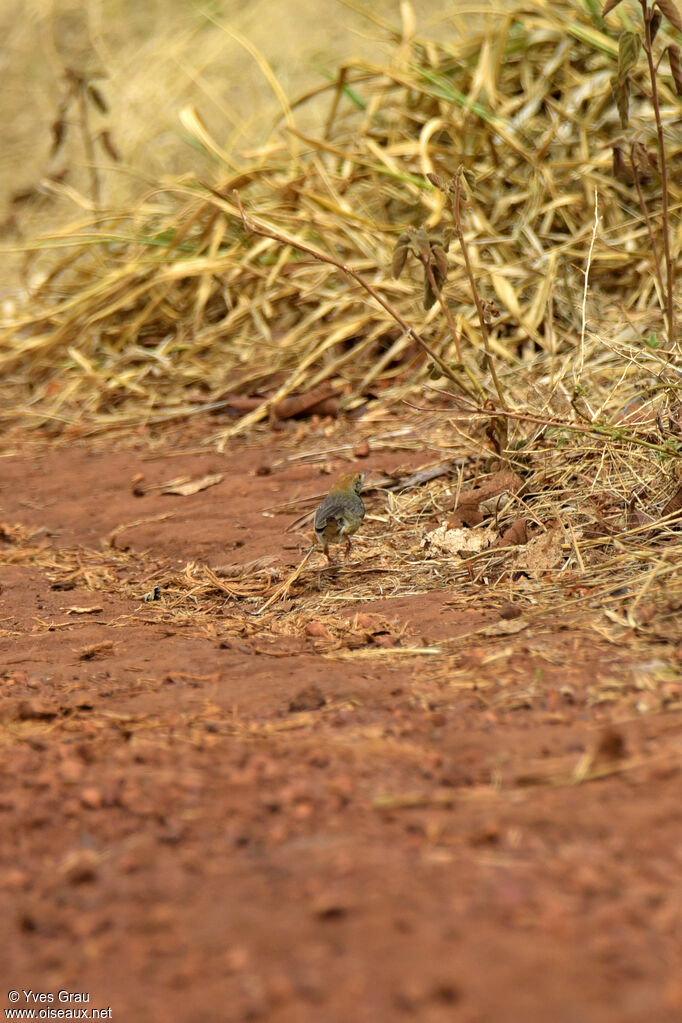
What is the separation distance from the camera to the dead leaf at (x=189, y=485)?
457 cm

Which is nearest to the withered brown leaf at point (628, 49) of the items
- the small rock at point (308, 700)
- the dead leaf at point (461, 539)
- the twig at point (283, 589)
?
the dead leaf at point (461, 539)

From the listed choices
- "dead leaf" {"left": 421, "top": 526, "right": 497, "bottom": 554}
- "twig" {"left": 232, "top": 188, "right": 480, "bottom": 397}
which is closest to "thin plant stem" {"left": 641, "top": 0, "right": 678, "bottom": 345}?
"twig" {"left": 232, "top": 188, "right": 480, "bottom": 397}

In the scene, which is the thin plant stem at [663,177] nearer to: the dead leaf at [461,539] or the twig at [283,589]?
the dead leaf at [461,539]

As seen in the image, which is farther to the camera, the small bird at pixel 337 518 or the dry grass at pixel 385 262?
the dry grass at pixel 385 262

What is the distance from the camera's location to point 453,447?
14.3ft

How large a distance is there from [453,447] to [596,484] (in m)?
1.02

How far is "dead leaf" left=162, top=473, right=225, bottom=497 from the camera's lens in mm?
4574

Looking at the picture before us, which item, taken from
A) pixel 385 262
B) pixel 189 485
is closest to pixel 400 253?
pixel 189 485

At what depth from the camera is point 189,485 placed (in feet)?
15.2

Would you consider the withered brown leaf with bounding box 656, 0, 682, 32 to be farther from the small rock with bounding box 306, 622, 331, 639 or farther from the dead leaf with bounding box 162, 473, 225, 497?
the dead leaf with bounding box 162, 473, 225, 497

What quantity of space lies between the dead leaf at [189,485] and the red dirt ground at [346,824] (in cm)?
164

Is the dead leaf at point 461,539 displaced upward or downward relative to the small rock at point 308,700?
downward

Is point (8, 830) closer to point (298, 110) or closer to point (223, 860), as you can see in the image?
point (223, 860)

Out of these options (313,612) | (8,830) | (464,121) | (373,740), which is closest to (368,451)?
(313,612)
